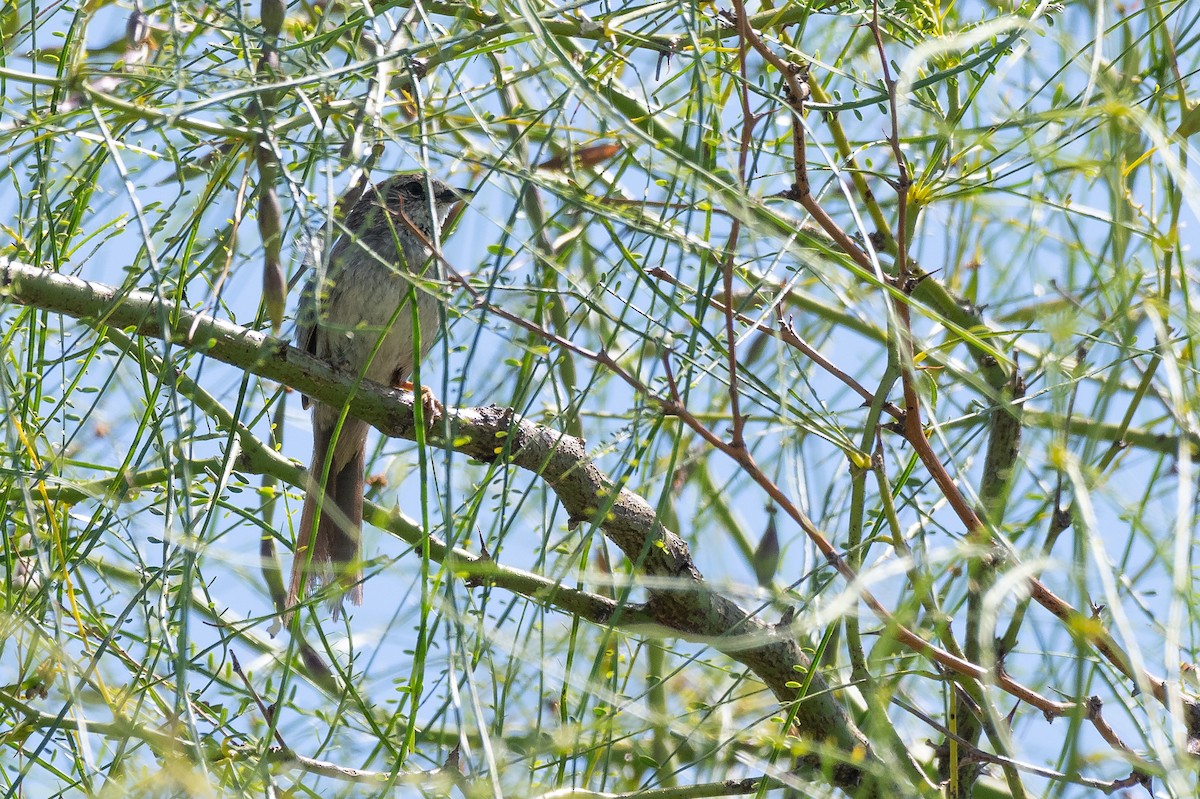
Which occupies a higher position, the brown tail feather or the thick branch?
the brown tail feather

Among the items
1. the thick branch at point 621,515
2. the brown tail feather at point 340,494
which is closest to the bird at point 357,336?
the brown tail feather at point 340,494

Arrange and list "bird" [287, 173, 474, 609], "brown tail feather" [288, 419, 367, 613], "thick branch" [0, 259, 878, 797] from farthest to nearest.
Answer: "bird" [287, 173, 474, 609]
"brown tail feather" [288, 419, 367, 613]
"thick branch" [0, 259, 878, 797]

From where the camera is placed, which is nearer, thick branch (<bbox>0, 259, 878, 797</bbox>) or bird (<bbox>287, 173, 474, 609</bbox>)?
thick branch (<bbox>0, 259, 878, 797</bbox>)

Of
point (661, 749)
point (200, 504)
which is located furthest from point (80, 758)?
point (661, 749)

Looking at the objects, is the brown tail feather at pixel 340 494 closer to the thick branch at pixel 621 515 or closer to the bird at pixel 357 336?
the bird at pixel 357 336

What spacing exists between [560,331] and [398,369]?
2363mm

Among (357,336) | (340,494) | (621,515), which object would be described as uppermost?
(357,336)

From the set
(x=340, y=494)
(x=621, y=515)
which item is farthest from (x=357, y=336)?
(x=621, y=515)

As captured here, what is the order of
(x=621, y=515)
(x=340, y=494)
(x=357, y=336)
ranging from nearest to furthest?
(x=621, y=515) < (x=340, y=494) < (x=357, y=336)

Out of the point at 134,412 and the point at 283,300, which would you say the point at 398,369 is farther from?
the point at 283,300

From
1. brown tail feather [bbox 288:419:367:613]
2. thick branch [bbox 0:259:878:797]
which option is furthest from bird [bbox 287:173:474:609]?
thick branch [bbox 0:259:878:797]

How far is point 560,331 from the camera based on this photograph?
3.63 metres

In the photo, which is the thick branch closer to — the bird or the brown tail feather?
the brown tail feather

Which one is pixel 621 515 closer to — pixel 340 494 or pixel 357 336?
pixel 340 494
